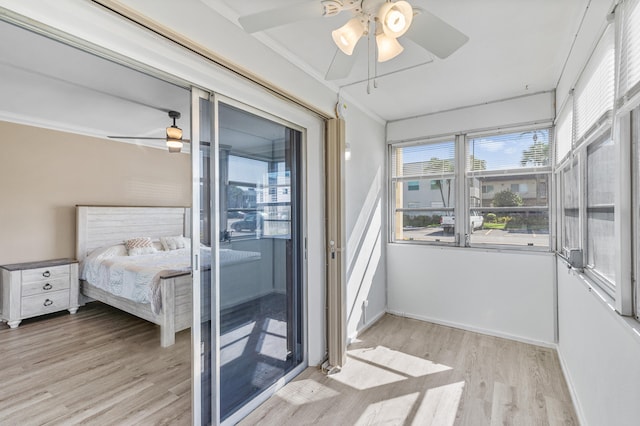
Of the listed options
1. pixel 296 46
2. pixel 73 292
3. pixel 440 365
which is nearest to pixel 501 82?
pixel 296 46

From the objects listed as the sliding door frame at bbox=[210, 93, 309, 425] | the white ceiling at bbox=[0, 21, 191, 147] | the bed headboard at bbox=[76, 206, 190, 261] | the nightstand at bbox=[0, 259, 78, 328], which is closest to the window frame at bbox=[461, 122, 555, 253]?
the sliding door frame at bbox=[210, 93, 309, 425]

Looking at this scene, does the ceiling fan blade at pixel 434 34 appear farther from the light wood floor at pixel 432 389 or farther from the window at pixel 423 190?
the window at pixel 423 190

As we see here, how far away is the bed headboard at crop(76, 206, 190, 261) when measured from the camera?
4.32 metres

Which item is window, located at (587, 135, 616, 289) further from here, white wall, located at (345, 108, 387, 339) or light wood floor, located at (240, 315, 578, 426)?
white wall, located at (345, 108, 387, 339)

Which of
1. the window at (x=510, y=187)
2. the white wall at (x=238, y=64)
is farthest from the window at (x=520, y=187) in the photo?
the white wall at (x=238, y=64)

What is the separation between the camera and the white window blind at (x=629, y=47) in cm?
119

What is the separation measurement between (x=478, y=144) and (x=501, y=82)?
794mm

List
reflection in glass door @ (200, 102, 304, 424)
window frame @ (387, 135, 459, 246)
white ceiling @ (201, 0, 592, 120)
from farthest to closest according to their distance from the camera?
1. window frame @ (387, 135, 459, 246)
2. reflection in glass door @ (200, 102, 304, 424)
3. white ceiling @ (201, 0, 592, 120)

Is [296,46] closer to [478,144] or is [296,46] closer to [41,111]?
[478,144]

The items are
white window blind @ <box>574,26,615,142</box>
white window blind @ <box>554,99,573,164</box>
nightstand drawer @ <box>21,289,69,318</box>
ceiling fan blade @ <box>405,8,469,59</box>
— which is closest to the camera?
ceiling fan blade @ <box>405,8,469,59</box>

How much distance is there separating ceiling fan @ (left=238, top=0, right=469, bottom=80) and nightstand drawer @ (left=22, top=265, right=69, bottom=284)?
14.1 feet

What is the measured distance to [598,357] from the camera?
163cm

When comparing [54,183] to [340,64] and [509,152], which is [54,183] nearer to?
[340,64]

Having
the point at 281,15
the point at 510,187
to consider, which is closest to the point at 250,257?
the point at 281,15
